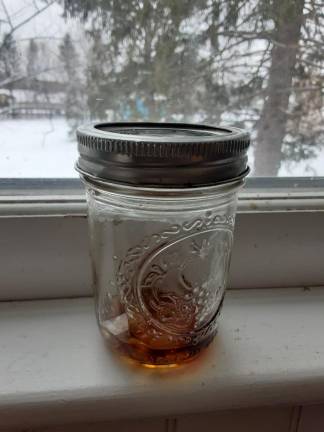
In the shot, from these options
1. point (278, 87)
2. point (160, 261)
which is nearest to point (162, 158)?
point (160, 261)

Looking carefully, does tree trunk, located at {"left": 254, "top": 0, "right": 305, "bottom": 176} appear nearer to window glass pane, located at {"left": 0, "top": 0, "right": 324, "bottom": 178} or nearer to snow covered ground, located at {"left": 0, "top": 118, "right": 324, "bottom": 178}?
window glass pane, located at {"left": 0, "top": 0, "right": 324, "bottom": 178}

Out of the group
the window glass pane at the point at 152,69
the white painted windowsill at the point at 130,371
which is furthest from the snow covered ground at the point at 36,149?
the white painted windowsill at the point at 130,371

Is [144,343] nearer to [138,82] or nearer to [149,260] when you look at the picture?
[149,260]

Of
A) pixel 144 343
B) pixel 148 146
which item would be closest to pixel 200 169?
pixel 148 146

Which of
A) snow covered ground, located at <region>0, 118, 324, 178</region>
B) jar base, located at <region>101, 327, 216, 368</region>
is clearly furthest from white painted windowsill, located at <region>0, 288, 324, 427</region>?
snow covered ground, located at <region>0, 118, 324, 178</region>

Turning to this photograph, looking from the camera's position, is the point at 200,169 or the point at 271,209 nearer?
the point at 200,169

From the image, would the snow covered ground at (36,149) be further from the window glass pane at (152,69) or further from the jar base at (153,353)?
the jar base at (153,353)

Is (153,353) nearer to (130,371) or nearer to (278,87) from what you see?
(130,371)
